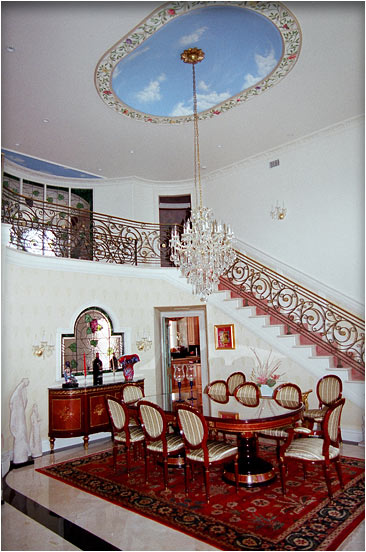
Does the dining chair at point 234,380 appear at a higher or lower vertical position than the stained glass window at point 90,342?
lower

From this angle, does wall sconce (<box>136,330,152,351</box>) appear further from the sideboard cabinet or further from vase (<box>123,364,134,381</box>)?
the sideboard cabinet

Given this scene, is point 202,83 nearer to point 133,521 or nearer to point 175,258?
point 175,258

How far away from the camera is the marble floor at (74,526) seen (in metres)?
3.46

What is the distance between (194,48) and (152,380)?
242 inches

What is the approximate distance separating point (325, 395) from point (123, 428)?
3078mm

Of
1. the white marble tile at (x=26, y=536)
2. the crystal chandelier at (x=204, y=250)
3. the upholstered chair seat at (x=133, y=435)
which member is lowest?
the white marble tile at (x=26, y=536)

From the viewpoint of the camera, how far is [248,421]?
4.32m

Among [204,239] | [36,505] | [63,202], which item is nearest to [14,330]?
[36,505]

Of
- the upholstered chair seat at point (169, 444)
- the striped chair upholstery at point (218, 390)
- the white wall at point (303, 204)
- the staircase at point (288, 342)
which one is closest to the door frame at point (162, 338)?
the staircase at point (288, 342)

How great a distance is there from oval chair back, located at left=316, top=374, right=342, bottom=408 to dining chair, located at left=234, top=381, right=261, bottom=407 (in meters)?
1.06

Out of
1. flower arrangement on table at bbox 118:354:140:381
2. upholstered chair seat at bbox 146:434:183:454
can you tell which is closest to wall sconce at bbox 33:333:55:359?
flower arrangement on table at bbox 118:354:140:381

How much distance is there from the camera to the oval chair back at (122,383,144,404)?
6.12 metres

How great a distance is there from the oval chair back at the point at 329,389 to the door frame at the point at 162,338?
9.30 feet

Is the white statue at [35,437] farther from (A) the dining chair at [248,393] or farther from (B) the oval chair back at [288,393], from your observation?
(B) the oval chair back at [288,393]
